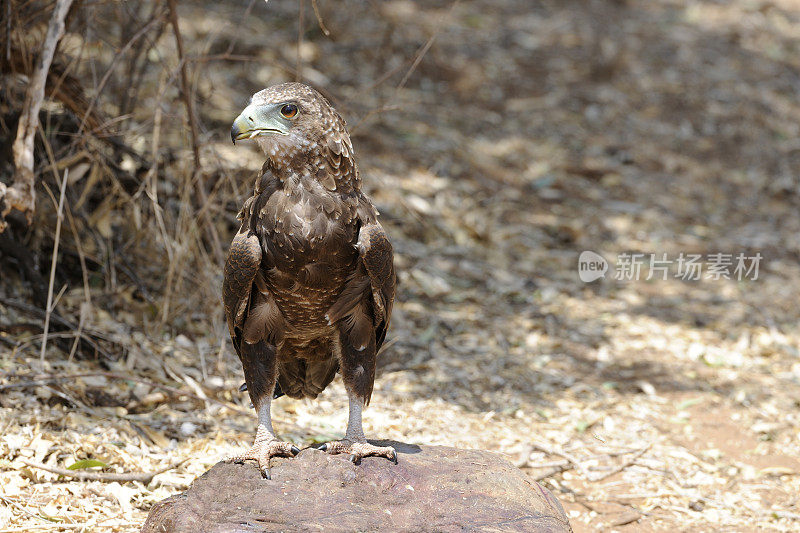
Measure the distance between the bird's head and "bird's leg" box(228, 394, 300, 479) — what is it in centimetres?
101

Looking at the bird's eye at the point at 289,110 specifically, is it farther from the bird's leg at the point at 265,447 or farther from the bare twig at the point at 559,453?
the bare twig at the point at 559,453

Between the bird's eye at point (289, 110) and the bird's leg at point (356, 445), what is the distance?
1.17m

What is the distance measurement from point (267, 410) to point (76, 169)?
2.26 metres

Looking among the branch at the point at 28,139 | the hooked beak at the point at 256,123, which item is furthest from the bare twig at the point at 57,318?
the hooked beak at the point at 256,123

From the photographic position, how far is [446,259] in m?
6.58

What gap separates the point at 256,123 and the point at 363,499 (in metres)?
1.36

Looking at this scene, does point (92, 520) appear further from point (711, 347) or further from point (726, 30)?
point (726, 30)

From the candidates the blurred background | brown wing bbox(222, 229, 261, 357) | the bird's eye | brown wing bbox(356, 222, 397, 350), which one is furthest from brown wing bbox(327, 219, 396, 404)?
the blurred background

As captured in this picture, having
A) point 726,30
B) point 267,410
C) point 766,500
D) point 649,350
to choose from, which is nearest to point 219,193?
point 267,410

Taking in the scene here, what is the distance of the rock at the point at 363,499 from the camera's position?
282cm

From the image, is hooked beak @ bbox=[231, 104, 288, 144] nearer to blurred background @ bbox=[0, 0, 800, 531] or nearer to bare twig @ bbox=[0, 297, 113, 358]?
blurred background @ bbox=[0, 0, 800, 531]

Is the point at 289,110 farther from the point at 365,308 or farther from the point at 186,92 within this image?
the point at 186,92

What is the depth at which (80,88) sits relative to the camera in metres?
4.49

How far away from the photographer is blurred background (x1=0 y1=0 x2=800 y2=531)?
4211 millimetres
